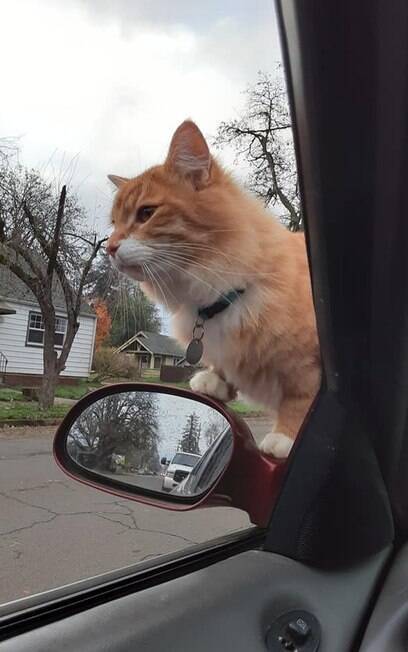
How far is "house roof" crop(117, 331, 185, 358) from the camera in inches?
53.8

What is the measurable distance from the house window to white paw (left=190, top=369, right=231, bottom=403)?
13.7 inches

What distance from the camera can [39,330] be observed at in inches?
47.3

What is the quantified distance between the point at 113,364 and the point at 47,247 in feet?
1.04

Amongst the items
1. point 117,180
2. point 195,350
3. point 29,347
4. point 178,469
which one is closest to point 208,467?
point 178,469

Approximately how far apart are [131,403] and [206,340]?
25cm

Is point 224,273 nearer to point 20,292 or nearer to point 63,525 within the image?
point 20,292

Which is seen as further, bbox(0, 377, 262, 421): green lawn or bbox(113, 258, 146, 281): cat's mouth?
bbox(113, 258, 146, 281): cat's mouth

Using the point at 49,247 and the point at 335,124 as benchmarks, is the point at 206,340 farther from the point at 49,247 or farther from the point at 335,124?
the point at 335,124

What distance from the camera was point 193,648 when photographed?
921mm

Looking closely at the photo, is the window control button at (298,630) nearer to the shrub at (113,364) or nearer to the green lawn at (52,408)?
the green lawn at (52,408)

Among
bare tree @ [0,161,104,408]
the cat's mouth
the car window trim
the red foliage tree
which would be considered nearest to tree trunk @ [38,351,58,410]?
bare tree @ [0,161,104,408]

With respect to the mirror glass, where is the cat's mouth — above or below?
above

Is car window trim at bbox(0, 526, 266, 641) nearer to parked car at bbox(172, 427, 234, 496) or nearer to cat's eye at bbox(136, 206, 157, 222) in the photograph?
parked car at bbox(172, 427, 234, 496)

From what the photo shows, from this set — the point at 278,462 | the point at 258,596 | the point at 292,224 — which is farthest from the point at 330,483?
the point at 292,224
